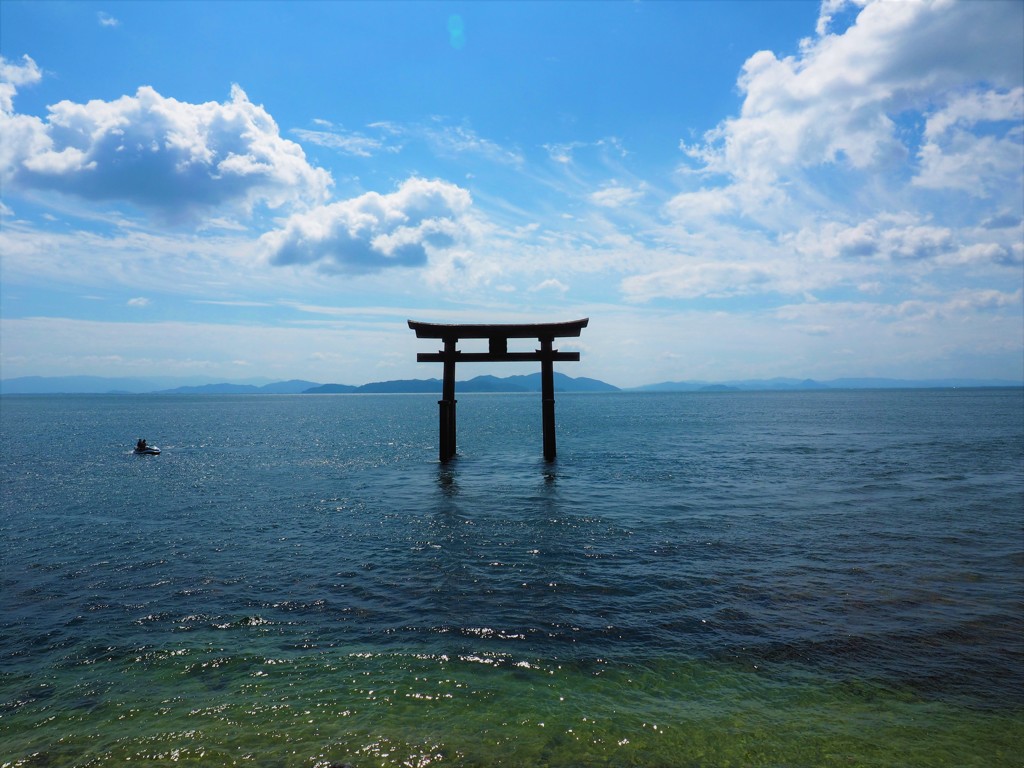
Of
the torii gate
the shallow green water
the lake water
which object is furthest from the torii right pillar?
the shallow green water

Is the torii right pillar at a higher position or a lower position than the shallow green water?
higher

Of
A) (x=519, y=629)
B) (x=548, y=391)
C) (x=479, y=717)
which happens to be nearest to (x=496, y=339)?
(x=548, y=391)

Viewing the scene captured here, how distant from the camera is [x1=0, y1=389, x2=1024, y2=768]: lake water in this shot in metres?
5.98

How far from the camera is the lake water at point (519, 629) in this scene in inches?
235

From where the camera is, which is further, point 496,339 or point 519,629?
point 496,339

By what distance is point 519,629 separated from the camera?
893cm

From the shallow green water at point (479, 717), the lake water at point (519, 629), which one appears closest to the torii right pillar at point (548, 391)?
the lake water at point (519, 629)

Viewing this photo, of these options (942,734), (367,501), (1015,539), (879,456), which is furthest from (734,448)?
(942,734)

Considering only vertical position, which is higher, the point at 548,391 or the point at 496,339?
the point at 496,339

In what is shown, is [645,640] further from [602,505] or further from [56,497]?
[56,497]

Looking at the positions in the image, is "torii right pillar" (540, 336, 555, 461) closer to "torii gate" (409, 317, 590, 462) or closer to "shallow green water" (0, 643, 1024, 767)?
"torii gate" (409, 317, 590, 462)

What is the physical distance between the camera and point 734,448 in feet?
123

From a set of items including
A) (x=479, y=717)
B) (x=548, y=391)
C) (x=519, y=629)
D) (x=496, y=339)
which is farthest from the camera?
(x=548, y=391)

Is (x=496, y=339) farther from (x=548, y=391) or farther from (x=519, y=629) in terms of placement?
(x=519, y=629)
